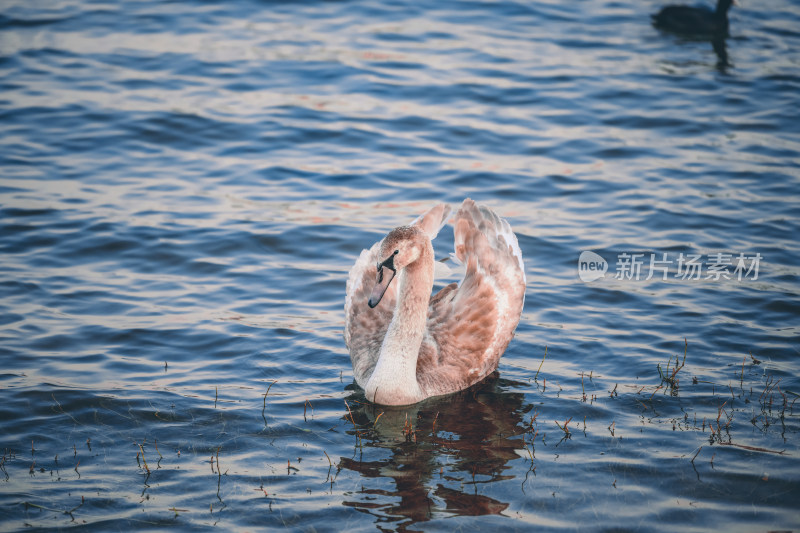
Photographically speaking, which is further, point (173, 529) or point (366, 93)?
point (366, 93)

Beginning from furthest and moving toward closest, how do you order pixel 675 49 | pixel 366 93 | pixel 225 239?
pixel 675 49 → pixel 366 93 → pixel 225 239

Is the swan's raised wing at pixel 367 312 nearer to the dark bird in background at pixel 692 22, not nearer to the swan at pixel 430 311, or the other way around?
the swan at pixel 430 311

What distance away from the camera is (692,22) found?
19.2m

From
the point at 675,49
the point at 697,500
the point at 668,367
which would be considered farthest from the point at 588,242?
the point at 675,49

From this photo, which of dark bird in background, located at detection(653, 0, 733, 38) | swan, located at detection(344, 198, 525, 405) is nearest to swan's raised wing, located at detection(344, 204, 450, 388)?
swan, located at detection(344, 198, 525, 405)

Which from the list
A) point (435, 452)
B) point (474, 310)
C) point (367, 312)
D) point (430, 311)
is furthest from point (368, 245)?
point (435, 452)

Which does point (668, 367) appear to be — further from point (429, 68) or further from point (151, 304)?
point (429, 68)

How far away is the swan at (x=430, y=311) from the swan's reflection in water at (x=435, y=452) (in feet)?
0.57

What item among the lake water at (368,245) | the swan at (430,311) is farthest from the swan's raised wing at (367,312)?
the lake water at (368,245)

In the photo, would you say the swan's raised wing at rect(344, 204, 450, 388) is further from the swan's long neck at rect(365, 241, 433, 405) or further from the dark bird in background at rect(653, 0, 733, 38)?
the dark bird in background at rect(653, 0, 733, 38)

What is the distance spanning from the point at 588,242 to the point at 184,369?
17.8 feet

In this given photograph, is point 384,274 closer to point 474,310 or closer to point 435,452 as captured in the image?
point 474,310

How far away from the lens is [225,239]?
37.2 feet

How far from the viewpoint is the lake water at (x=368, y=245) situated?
6746 mm
